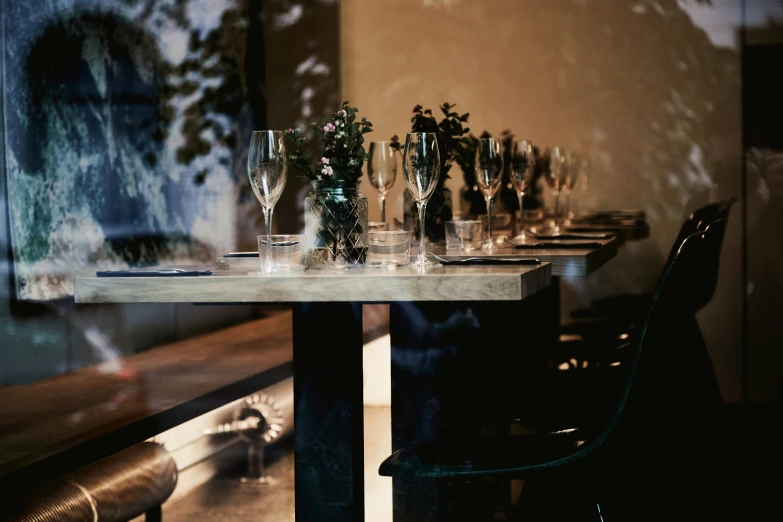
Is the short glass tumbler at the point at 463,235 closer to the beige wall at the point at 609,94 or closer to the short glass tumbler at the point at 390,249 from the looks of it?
the short glass tumbler at the point at 390,249

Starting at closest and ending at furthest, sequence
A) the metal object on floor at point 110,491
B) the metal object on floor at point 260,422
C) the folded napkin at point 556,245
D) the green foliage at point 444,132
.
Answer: the metal object on floor at point 110,491 → the folded napkin at point 556,245 → the green foliage at point 444,132 → the metal object on floor at point 260,422

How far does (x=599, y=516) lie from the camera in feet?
4.31

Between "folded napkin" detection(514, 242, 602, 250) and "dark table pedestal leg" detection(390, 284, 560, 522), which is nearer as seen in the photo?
"dark table pedestal leg" detection(390, 284, 560, 522)

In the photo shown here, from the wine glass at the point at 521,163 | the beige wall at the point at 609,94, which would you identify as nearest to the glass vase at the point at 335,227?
the wine glass at the point at 521,163

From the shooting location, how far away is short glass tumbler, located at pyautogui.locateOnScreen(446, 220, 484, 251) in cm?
218

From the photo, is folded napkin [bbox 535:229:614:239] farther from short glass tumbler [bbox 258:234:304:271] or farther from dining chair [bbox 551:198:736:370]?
short glass tumbler [bbox 258:234:304:271]

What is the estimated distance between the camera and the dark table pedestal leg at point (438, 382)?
212cm

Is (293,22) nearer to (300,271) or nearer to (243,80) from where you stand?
(243,80)

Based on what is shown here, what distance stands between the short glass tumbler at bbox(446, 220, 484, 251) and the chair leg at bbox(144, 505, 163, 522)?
116 cm

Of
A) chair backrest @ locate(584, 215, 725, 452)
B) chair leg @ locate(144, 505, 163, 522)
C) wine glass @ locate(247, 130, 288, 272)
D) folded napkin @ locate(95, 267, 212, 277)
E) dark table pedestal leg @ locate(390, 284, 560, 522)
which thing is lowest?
chair leg @ locate(144, 505, 163, 522)

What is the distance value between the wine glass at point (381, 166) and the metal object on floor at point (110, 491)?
3.33 feet

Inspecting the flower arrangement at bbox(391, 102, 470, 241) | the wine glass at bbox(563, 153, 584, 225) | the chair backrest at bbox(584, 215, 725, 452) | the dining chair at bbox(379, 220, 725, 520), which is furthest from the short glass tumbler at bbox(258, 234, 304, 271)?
the wine glass at bbox(563, 153, 584, 225)

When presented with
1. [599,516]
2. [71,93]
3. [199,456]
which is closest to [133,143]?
[71,93]

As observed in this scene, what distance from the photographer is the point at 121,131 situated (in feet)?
10.5
